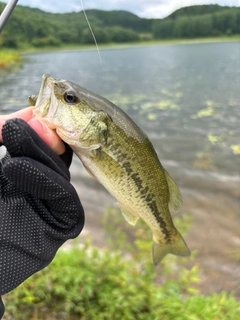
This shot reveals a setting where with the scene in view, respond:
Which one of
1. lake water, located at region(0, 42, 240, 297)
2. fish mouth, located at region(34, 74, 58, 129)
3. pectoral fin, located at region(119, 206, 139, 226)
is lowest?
lake water, located at region(0, 42, 240, 297)

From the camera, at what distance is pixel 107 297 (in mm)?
3045

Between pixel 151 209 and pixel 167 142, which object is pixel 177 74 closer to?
pixel 167 142

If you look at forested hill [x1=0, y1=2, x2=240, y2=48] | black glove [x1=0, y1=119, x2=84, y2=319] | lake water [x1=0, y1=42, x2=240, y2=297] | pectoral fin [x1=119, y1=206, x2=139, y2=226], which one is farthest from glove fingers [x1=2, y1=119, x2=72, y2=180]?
forested hill [x1=0, y1=2, x2=240, y2=48]

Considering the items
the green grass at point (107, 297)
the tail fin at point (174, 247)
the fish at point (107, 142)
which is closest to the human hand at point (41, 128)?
the fish at point (107, 142)

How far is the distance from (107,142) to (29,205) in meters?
0.57

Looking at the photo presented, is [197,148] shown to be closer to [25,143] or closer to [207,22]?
[25,143]

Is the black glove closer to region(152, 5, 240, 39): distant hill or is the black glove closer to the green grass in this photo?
the green grass

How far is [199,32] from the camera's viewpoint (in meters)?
20.7

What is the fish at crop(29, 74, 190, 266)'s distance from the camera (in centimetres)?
193

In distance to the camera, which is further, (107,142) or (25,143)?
(107,142)

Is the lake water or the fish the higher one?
the fish

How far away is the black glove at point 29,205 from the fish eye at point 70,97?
32 centimetres

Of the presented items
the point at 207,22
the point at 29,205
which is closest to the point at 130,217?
the point at 29,205

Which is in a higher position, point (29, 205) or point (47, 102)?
point (47, 102)
